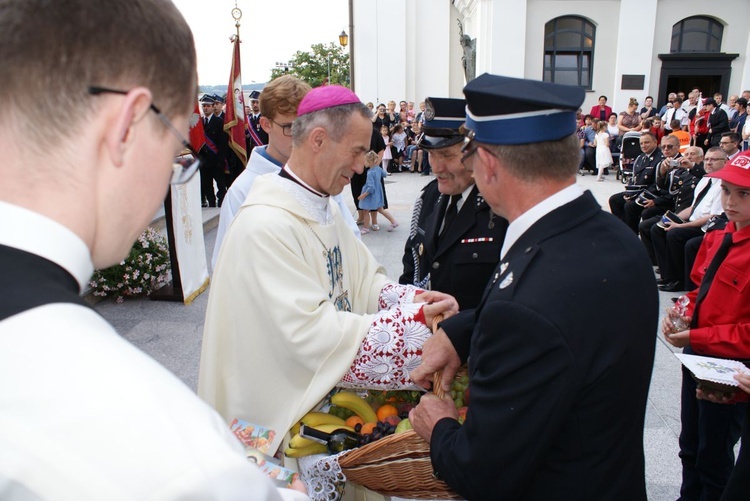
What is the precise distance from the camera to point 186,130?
0.94m

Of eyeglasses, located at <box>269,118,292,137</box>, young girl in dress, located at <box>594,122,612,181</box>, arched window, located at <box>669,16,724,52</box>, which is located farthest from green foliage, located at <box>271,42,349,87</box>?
eyeglasses, located at <box>269,118,292,137</box>

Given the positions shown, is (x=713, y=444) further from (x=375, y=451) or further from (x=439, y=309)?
(x=375, y=451)

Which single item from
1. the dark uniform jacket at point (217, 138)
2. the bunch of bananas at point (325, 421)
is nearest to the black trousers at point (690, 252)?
the bunch of bananas at point (325, 421)

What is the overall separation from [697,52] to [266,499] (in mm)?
24991

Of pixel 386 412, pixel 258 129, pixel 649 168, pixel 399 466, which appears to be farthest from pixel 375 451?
pixel 258 129

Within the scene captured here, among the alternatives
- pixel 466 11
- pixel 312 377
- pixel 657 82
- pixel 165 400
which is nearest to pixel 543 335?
pixel 165 400

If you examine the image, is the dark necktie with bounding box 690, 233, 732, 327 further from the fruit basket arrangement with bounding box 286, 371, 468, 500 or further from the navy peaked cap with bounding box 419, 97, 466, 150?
the fruit basket arrangement with bounding box 286, 371, 468, 500

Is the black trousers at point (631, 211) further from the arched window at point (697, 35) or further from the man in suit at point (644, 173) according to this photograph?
the arched window at point (697, 35)

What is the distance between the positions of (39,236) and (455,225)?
2.21 m

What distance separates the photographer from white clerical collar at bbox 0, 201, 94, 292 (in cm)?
73

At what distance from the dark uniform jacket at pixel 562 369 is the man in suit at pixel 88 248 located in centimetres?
73

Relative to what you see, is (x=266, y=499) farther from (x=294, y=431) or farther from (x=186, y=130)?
(x=294, y=431)

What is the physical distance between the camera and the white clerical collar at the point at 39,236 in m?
0.73

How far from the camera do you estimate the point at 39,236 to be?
75 centimetres
